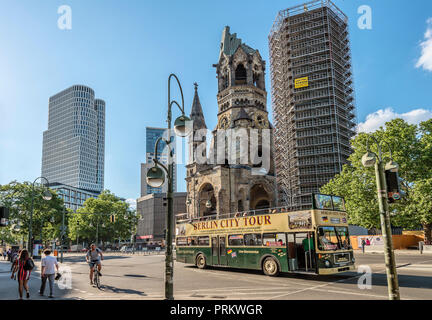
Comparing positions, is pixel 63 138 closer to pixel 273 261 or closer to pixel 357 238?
pixel 357 238

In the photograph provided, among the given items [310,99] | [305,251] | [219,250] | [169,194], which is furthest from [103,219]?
[169,194]

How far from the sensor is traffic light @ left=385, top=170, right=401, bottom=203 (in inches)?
275

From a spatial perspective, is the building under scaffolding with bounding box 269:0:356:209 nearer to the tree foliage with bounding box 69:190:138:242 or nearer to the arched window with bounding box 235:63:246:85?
the arched window with bounding box 235:63:246:85

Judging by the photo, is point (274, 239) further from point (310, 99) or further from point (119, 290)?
point (310, 99)

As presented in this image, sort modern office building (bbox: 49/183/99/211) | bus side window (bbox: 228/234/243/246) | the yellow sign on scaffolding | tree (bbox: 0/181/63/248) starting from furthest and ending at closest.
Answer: modern office building (bbox: 49/183/99/211) < the yellow sign on scaffolding < tree (bbox: 0/181/63/248) < bus side window (bbox: 228/234/243/246)

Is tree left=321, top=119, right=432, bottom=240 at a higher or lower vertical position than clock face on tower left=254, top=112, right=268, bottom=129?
lower

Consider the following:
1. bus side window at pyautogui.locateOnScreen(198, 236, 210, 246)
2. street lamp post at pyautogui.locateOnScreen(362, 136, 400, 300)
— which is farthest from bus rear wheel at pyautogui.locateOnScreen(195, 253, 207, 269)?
street lamp post at pyautogui.locateOnScreen(362, 136, 400, 300)

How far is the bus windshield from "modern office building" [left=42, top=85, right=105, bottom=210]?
156m

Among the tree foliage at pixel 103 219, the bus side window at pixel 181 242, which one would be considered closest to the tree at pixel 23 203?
the tree foliage at pixel 103 219

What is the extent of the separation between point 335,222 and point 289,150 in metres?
41.5

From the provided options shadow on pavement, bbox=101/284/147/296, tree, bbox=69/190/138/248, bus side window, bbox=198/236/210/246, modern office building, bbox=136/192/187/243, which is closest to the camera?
shadow on pavement, bbox=101/284/147/296

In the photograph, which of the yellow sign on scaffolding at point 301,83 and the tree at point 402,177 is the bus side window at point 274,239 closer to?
the tree at point 402,177

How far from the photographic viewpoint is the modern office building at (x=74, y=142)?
160250 mm

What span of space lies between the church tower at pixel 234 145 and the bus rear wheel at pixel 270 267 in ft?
89.4
